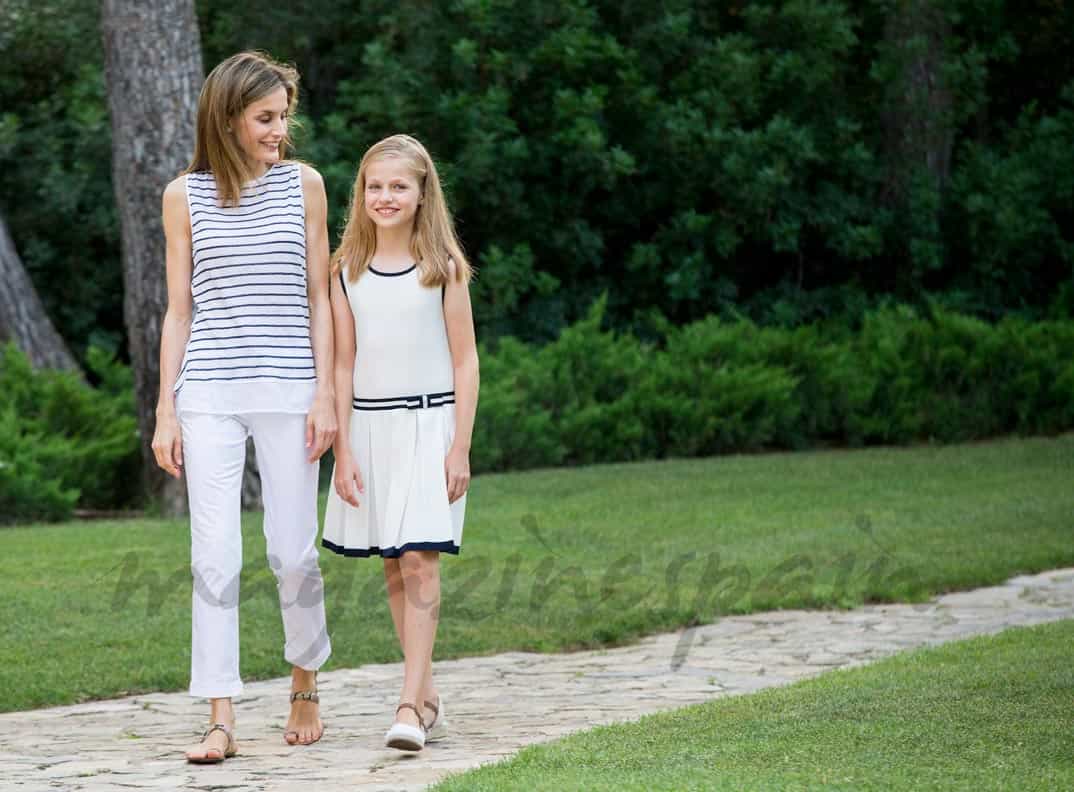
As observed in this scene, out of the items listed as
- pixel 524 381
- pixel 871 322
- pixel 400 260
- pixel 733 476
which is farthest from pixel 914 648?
pixel 871 322

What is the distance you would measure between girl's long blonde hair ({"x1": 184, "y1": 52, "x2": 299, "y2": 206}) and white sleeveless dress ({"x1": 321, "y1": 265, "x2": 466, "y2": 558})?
513 mm

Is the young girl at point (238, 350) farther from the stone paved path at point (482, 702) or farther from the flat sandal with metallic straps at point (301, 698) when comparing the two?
the stone paved path at point (482, 702)

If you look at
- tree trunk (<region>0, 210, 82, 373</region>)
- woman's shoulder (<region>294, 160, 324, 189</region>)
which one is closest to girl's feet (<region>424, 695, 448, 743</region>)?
woman's shoulder (<region>294, 160, 324, 189</region>)

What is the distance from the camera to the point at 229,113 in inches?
215

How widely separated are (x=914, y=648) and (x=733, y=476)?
232 inches

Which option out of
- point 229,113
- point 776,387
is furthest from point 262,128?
point 776,387

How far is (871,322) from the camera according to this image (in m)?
17.1

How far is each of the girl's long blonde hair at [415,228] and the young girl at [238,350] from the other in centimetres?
10

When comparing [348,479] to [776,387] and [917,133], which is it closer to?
[776,387]

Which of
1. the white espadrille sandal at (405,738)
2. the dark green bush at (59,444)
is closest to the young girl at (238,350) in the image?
the white espadrille sandal at (405,738)

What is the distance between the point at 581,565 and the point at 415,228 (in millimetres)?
4369

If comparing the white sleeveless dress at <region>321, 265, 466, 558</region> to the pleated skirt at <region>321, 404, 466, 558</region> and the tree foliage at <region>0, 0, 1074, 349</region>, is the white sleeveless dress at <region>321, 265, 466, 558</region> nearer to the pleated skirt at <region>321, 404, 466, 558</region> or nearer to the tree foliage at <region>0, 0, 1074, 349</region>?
the pleated skirt at <region>321, 404, 466, 558</region>

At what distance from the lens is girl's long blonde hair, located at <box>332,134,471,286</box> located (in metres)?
5.57

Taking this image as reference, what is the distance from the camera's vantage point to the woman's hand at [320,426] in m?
5.43
